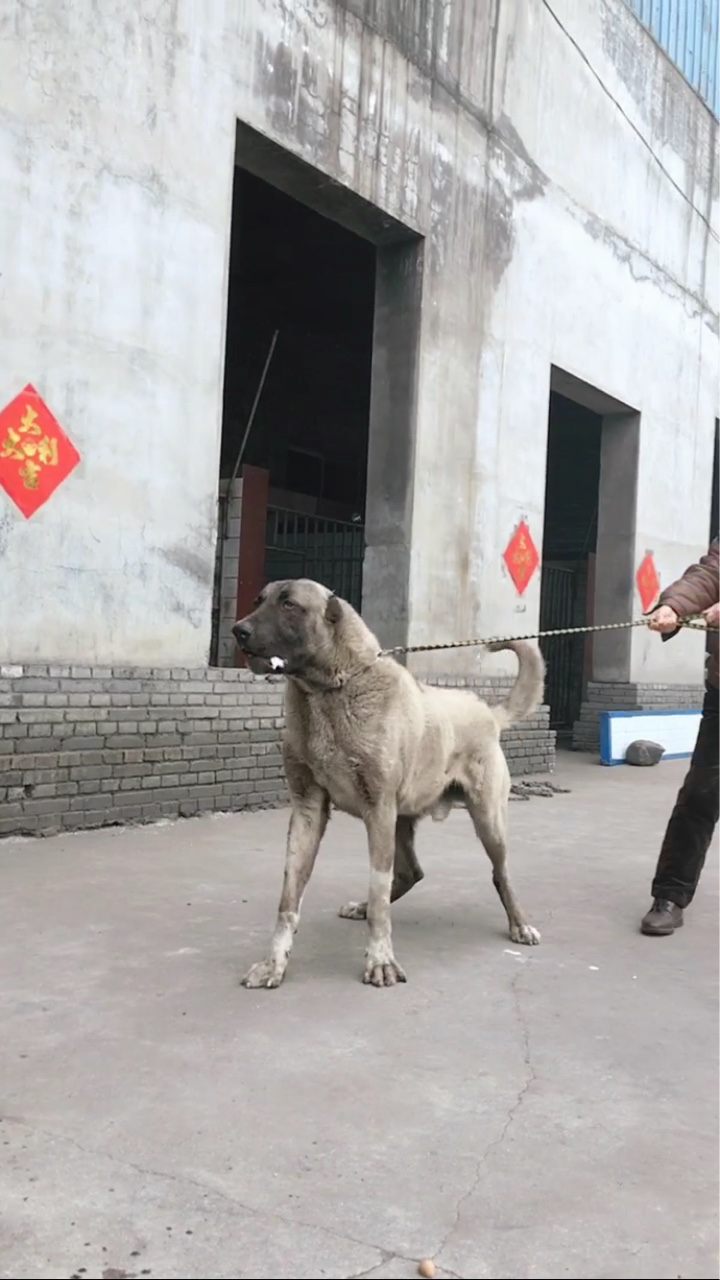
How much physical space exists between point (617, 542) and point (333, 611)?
11.0 m

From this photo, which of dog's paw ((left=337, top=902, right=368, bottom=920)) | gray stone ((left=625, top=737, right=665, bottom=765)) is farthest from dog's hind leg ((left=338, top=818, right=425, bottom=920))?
gray stone ((left=625, top=737, right=665, bottom=765))

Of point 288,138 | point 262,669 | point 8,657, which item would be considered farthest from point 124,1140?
point 288,138

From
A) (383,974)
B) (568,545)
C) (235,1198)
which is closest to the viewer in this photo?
(235,1198)

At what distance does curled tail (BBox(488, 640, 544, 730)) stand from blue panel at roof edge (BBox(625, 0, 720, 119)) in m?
11.8

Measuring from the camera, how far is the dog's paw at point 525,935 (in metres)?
4.45

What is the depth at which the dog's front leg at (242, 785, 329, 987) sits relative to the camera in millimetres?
3678

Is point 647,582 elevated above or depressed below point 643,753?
above

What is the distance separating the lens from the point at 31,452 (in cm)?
618

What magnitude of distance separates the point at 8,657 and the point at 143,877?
67.3 inches

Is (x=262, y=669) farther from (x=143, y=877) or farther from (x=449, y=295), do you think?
(x=449, y=295)

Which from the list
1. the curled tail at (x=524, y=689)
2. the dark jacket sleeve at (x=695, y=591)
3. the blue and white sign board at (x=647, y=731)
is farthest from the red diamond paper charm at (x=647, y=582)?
the curled tail at (x=524, y=689)

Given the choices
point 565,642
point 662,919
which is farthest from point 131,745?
point 565,642

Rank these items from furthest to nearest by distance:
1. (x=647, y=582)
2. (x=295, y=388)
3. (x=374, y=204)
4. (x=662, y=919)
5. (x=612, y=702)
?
(x=295, y=388) → (x=647, y=582) → (x=612, y=702) → (x=374, y=204) → (x=662, y=919)

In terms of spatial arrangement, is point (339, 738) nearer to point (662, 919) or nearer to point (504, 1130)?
point (504, 1130)
